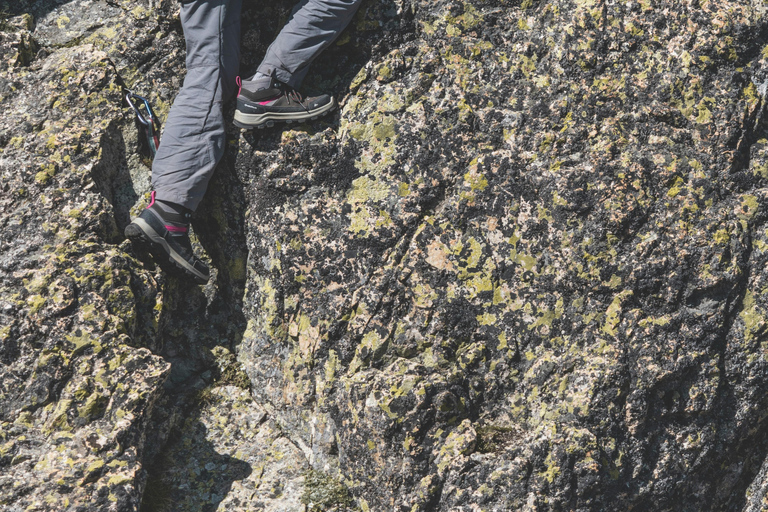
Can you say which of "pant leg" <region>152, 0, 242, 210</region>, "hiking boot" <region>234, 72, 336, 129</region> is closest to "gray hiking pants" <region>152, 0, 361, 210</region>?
"pant leg" <region>152, 0, 242, 210</region>

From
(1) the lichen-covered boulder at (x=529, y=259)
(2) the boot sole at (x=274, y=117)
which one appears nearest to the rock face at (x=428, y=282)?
(1) the lichen-covered boulder at (x=529, y=259)

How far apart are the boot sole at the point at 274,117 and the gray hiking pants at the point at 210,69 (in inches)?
10.6

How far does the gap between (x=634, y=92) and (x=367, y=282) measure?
292 cm

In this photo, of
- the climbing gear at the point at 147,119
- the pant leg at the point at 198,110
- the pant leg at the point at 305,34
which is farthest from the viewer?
the climbing gear at the point at 147,119

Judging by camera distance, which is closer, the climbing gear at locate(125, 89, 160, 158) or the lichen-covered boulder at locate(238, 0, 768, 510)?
the lichen-covered boulder at locate(238, 0, 768, 510)

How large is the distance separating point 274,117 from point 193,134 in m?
0.80

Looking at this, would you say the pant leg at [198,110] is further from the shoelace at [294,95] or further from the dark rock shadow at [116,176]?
the shoelace at [294,95]

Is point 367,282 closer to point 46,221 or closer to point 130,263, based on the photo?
point 130,263

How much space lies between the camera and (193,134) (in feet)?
19.9

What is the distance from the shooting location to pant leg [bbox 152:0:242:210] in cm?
600

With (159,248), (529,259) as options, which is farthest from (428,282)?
(159,248)

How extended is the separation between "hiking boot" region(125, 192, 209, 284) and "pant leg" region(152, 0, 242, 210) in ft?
0.56

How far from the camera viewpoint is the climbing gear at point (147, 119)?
6383mm

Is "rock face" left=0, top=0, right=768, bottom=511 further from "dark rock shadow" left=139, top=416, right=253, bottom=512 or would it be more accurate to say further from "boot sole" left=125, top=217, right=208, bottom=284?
"boot sole" left=125, top=217, right=208, bottom=284
